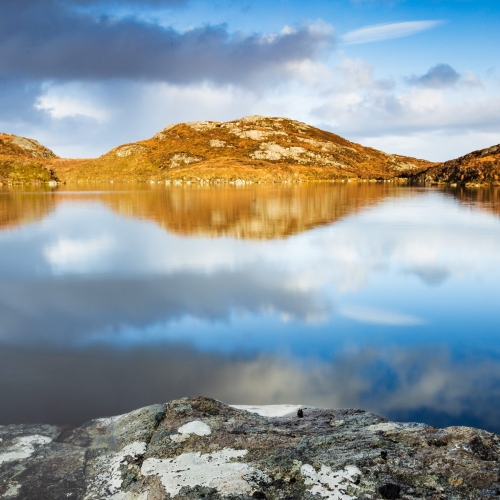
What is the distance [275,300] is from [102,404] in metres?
6.44

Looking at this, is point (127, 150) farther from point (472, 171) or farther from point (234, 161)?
point (472, 171)

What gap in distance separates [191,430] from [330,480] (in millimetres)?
1684

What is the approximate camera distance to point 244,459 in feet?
13.7

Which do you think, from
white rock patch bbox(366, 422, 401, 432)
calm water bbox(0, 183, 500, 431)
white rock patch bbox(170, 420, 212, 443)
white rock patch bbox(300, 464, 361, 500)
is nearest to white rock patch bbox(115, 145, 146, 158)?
calm water bbox(0, 183, 500, 431)

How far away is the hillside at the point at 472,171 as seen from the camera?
87.4 metres

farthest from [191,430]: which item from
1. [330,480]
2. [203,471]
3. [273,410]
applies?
[273,410]

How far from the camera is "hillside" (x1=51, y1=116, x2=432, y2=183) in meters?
129

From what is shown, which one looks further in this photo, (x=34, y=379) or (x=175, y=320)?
(x=175, y=320)

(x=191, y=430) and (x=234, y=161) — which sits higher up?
(x=234, y=161)

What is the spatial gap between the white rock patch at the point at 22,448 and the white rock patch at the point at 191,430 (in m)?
1.78

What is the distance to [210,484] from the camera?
380 centimetres

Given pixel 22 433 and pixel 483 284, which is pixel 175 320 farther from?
pixel 483 284

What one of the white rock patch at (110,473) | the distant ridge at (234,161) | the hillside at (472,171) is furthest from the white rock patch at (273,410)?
the distant ridge at (234,161)

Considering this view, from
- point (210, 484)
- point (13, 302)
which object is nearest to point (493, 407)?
point (210, 484)
